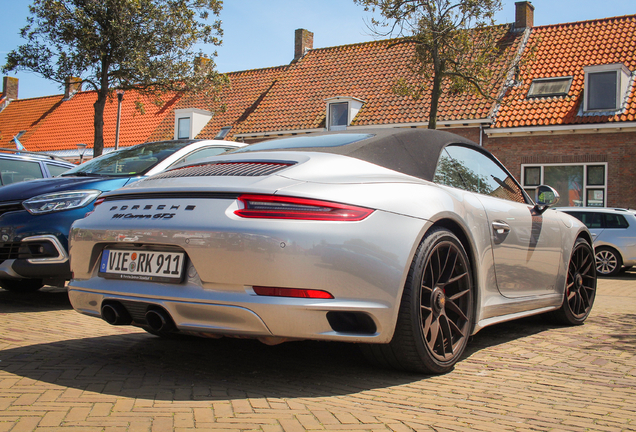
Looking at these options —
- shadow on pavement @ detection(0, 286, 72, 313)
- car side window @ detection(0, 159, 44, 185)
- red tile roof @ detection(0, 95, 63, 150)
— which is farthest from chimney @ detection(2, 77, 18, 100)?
shadow on pavement @ detection(0, 286, 72, 313)

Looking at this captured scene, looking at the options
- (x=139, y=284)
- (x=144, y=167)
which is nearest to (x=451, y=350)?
(x=139, y=284)

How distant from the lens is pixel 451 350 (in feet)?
11.8

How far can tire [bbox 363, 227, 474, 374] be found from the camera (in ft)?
10.6

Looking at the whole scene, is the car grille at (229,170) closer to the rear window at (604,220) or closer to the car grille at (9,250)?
the car grille at (9,250)

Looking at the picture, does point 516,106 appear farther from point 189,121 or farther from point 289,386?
point 289,386

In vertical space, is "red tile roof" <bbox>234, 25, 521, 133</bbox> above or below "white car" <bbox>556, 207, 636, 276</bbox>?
above

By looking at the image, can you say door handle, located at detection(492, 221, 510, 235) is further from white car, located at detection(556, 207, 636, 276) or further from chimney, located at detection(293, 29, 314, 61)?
chimney, located at detection(293, 29, 314, 61)

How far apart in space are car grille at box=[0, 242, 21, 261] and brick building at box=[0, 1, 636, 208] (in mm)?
12938

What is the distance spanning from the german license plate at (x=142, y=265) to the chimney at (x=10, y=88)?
154ft

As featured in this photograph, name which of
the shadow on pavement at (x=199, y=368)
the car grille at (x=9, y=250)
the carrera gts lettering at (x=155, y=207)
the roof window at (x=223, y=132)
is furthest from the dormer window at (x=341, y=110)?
the carrera gts lettering at (x=155, y=207)

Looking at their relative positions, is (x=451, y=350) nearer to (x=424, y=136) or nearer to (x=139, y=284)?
(x=424, y=136)

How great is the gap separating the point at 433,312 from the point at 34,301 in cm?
462

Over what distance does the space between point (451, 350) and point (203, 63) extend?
1748 cm

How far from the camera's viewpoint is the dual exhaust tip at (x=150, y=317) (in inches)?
123
